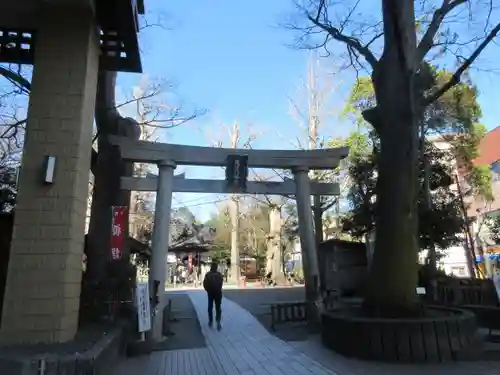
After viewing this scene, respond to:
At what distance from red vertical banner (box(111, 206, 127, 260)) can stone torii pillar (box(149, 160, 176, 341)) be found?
73 cm

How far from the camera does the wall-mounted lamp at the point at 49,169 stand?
6.39 metres

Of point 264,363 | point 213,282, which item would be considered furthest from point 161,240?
point 264,363

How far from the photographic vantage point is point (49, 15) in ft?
23.1

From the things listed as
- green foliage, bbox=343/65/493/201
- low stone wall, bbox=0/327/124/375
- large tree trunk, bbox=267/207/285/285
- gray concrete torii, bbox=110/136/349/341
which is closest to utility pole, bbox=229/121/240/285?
large tree trunk, bbox=267/207/285/285

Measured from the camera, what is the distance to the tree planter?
649cm

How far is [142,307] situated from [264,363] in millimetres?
2642

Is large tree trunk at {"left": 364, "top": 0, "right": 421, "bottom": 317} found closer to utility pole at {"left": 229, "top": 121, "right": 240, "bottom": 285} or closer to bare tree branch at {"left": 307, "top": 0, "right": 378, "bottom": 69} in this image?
bare tree branch at {"left": 307, "top": 0, "right": 378, "bottom": 69}

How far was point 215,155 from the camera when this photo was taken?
1123 centimetres

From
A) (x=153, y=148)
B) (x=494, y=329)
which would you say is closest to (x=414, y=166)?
(x=494, y=329)

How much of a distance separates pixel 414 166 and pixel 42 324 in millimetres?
6783

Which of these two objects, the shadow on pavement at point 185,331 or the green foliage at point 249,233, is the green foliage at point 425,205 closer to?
the shadow on pavement at point 185,331

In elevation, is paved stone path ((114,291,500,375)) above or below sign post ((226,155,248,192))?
below

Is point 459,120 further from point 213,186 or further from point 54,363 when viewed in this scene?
point 54,363

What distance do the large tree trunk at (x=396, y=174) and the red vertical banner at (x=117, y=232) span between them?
549 cm
